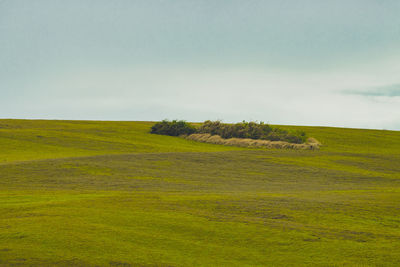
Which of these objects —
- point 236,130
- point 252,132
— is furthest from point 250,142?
point 236,130

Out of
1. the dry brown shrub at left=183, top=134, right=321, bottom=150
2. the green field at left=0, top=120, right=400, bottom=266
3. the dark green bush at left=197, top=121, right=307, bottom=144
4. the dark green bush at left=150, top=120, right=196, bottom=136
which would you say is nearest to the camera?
the green field at left=0, top=120, right=400, bottom=266

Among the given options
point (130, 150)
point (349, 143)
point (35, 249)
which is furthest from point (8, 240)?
point (349, 143)

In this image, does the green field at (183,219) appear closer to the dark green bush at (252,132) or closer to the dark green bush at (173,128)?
the dark green bush at (252,132)

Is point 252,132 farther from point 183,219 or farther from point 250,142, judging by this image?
point 183,219

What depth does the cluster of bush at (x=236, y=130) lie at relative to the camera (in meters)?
46.8

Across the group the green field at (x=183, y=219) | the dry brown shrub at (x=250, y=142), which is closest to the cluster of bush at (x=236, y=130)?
the dry brown shrub at (x=250, y=142)

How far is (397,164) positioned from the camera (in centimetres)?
3094

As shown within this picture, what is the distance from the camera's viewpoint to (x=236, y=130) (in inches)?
1986

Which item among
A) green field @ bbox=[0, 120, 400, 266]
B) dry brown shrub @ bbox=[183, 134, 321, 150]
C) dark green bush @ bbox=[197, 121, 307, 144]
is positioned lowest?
green field @ bbox=[0, 120, 400, 266]

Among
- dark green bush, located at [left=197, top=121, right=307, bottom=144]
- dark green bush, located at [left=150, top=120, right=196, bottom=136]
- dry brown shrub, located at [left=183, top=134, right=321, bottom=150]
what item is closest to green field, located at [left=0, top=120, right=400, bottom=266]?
dry brown shrub, located at [left=183, top=134, right=321, bottom=150]

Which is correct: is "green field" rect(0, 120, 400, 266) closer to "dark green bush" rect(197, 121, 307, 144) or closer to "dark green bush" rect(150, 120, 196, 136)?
"dark green bush" rect(197, 121, 307, 144)

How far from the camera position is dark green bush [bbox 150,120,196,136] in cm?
5550

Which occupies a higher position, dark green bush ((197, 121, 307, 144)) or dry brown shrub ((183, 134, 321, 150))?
dark green bush ((197, 121, 307, 144))

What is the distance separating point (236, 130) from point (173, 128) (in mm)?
9506
